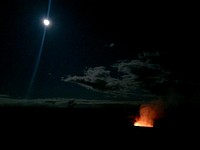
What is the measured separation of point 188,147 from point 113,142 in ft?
26.9

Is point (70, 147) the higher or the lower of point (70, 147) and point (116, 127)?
the lower

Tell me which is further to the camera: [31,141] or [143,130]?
[31,141]

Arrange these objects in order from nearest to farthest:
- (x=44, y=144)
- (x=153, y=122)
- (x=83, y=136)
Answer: (x=44, y=144)
(x=83, y=136)
(x=153, y=122)

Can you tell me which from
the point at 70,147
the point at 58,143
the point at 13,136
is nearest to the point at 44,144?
the point at 58,143

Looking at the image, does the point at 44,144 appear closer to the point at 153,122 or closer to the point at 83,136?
the point at 83,136

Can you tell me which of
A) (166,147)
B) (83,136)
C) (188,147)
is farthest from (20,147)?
(188,147)

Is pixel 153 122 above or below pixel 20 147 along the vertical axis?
above

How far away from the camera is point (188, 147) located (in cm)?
2367

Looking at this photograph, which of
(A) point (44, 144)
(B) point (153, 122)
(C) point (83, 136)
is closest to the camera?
(A) point (44, 144)

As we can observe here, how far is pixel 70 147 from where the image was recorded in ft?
78.3

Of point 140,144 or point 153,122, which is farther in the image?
point 153,122

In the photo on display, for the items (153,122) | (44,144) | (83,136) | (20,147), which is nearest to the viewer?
(20,147)

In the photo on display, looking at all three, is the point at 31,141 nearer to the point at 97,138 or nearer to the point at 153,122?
the point at 97,138

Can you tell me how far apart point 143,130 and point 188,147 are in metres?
5.16
